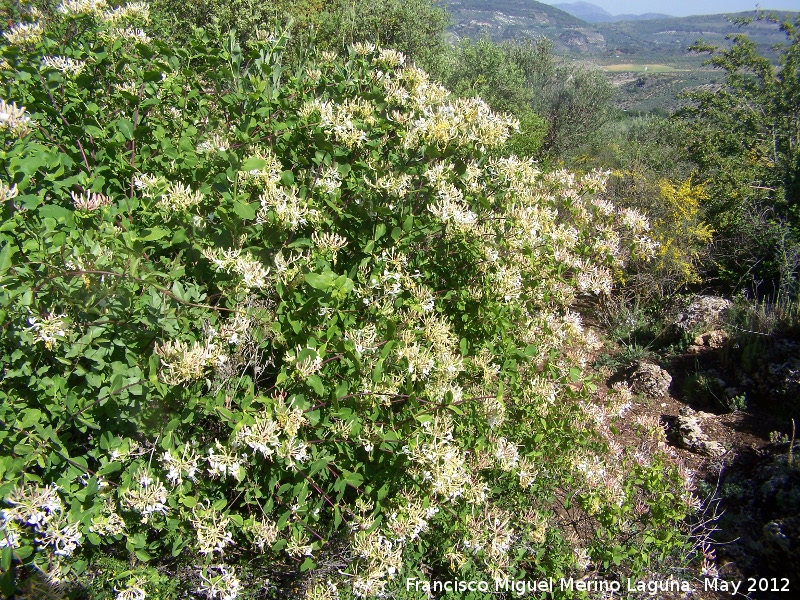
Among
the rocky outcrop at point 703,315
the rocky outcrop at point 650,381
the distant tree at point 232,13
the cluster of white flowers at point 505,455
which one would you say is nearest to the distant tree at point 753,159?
the rocky outcrop at point 703,315

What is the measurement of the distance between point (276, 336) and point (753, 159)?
1054 centimetres

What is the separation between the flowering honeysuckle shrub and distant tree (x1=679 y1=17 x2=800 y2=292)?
5053 millimetres

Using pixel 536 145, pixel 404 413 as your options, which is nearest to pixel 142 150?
pixel 404 413

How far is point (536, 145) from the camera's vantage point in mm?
9617

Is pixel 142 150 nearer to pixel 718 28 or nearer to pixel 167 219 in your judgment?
pixel 167 219

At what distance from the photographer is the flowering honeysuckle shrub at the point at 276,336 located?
1.56 metres

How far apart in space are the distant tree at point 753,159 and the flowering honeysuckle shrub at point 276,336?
16.6ft

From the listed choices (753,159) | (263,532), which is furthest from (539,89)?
(263,532)

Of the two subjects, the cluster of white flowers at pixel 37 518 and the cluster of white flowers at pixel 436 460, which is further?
the cluster of white flowers at pixel 436 460

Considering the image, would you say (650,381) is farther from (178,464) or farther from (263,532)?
(178,464)

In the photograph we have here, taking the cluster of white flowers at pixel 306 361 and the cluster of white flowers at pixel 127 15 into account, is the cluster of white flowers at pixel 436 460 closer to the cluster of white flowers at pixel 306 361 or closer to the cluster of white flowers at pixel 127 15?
the cluster of white flowers at pixel 306 361

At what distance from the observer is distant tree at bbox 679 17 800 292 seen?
262 inches

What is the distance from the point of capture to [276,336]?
1.80 m

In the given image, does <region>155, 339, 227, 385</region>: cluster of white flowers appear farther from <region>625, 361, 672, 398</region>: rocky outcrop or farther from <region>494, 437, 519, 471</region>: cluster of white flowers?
<region>625, 361, 672, 398</region>: rocky outcrop
